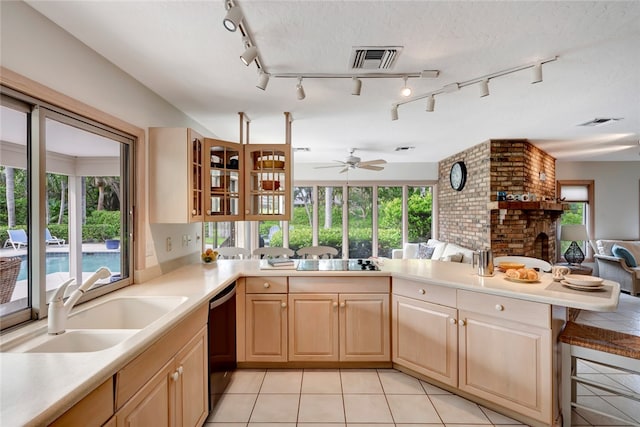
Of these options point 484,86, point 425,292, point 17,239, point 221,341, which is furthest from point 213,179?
point 484,86

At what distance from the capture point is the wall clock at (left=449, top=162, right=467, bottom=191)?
5.16m

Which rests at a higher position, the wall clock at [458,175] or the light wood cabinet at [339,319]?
the wall clock at [458,175]

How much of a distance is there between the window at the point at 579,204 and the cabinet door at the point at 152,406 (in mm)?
7200

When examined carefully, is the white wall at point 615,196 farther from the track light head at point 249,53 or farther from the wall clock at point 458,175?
the track light head at point 249,53

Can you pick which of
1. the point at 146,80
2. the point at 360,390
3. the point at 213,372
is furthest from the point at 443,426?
the point at 146,80

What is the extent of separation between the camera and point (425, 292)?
2393mm

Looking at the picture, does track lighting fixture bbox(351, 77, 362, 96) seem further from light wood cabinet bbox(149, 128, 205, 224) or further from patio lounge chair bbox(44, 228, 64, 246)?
patio lounge chair bbox(44, 228, 64, 246)

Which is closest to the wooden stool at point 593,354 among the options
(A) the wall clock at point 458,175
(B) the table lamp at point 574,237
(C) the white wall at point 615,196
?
(A) the wall clock at point 458,175

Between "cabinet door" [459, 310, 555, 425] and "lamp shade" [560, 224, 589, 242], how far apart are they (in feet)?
15.0

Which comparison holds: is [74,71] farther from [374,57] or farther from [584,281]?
[584,281]

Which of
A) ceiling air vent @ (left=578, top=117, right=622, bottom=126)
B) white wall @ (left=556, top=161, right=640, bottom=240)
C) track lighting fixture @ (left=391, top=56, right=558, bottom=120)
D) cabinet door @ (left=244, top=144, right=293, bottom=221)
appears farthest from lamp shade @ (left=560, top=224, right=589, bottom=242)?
cabinet door @ (left=244, top=144, right=293, bottom=221)

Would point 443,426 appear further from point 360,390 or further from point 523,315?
point 523,315

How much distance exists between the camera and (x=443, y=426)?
1977 mm

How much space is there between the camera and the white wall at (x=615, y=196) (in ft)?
19.6
